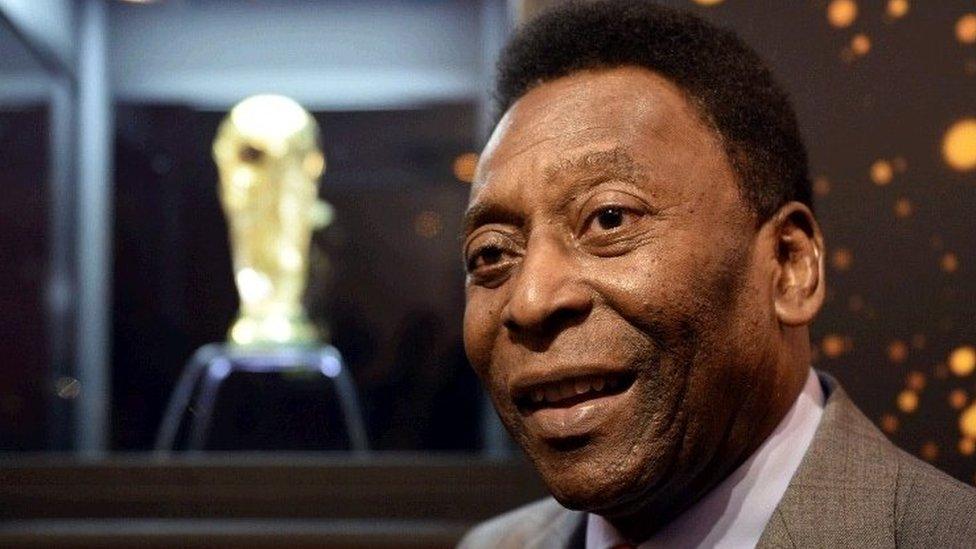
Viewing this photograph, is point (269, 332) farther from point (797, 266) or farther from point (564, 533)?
point (797, 266)

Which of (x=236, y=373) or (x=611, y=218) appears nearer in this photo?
(x=611, y=218)

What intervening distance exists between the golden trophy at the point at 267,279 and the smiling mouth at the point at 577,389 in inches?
67.6

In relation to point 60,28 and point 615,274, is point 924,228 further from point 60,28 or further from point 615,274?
point 60,28

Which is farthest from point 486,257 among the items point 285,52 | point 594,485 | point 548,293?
point 285,52

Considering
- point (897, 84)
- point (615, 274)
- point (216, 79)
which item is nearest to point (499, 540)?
point (615, 274)

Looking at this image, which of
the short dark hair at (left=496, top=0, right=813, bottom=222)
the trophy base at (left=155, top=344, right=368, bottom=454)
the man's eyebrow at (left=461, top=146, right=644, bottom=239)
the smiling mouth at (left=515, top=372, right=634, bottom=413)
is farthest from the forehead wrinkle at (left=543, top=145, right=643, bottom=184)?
the trophy base at (left=155, top=344, right=368, bottom=454)

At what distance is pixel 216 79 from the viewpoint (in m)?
3.01

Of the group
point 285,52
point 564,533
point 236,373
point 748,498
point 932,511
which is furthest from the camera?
point 285,52

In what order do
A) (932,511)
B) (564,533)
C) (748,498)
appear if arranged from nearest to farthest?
1. (932,511)
2. (748,498)
3. (564,533)

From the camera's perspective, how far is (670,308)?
114 centimetres

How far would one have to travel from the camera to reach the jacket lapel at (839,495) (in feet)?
3.75

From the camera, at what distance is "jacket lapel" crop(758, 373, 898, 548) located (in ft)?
3.75

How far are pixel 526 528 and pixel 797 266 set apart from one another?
0.60 m

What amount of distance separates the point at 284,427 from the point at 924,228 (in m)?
1.76
